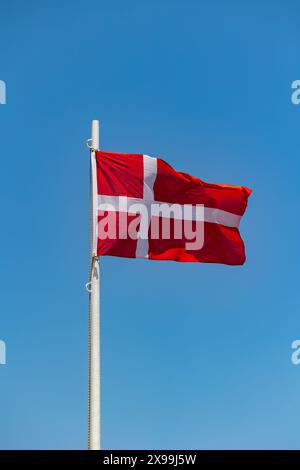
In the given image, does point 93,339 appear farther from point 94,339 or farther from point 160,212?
point 160,212

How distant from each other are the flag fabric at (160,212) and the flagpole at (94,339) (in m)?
0.10

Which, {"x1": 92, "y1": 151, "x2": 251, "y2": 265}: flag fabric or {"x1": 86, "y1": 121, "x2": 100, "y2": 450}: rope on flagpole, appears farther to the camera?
{"x1": 92, "y1": 151, "x2": 251, "y2": 265}: flag fabric

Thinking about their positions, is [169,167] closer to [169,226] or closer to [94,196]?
[169,226]

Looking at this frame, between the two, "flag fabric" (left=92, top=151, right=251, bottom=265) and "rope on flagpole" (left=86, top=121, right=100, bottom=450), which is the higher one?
"flag fabric" (left=92, top=151, right=251, bottom=265)

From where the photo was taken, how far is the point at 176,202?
29.1 meters

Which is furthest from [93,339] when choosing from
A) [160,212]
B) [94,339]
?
[160,212]

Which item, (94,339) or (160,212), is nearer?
(94,339)

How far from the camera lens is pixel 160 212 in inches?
1116

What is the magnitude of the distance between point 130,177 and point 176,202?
7.45 feet

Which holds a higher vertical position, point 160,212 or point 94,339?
point 160,212

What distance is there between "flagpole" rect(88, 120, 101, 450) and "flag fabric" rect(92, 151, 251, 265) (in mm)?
103

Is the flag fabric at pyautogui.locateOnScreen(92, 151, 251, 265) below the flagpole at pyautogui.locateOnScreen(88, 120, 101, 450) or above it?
above

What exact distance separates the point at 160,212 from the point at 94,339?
575 cm

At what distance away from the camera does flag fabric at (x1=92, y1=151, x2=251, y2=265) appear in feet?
86.9
